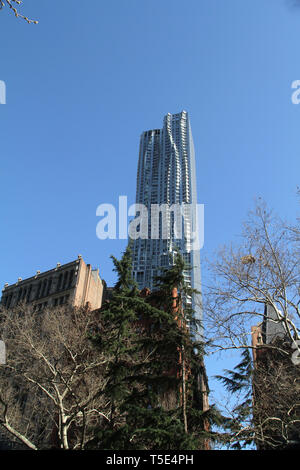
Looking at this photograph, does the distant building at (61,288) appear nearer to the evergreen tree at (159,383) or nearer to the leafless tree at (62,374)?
the leafless tree at (62,374)

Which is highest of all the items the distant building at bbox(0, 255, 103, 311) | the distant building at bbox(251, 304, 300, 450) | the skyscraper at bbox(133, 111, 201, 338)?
the skyscraper at bbox(133, 111, 201, 338)

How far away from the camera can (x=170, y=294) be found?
18984mm

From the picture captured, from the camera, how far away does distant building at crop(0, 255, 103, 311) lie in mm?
46844

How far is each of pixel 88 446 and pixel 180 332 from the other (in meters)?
6.20

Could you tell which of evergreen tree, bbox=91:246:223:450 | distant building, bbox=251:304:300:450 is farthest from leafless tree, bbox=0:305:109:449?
distant building, bbox=251:304:300:450

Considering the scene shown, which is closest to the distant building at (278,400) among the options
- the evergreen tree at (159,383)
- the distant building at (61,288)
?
the evergreen tree at (159,383)

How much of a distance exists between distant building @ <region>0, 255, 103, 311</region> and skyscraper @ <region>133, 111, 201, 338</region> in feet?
193

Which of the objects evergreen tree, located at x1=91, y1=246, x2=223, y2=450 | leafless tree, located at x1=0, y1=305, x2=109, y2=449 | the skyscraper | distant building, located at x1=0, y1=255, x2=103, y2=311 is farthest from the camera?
the skyscraper

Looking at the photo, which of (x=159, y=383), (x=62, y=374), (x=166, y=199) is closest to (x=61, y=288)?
(x=62, y=374)

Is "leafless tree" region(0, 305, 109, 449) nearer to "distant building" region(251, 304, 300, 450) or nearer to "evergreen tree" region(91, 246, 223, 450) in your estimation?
"evergreen tree" region(91, 246, 223, 450)

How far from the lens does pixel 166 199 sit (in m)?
130

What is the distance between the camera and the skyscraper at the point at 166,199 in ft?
385

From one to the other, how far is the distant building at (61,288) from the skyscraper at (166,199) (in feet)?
193
